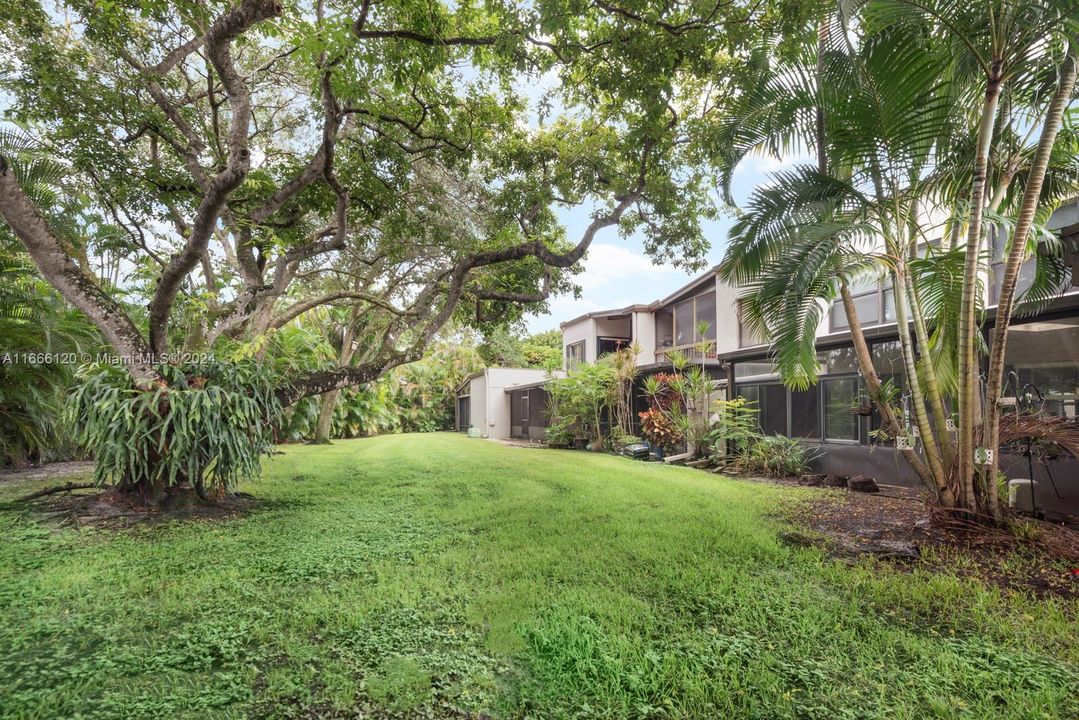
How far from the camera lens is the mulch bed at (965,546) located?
3.87 meters

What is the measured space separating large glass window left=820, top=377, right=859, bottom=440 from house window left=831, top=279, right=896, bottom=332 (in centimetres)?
114

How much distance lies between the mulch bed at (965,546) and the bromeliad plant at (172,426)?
593cm

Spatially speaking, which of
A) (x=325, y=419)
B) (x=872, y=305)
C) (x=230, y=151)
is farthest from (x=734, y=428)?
(x=325, y=419)

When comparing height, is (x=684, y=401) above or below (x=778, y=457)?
above

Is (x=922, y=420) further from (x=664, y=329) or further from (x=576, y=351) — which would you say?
(x=576, y=351)

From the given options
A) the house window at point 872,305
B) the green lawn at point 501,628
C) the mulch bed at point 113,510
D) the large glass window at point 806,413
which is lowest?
A: the green lawn at point 501,628

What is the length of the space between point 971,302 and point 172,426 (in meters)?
7.85

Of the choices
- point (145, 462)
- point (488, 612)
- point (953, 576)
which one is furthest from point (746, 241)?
point (145, 462)

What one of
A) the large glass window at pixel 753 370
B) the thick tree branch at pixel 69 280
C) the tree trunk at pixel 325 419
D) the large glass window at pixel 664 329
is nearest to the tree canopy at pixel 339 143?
the thick tree branch at pixel 69 280

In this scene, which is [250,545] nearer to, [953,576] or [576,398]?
[953,576]

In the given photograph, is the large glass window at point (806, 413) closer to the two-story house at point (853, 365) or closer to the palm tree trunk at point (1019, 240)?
the two-story house at point (853, 365)

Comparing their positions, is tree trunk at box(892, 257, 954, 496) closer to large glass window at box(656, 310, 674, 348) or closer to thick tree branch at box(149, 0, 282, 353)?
thick tree branch at box(149, 0, 282, 353)

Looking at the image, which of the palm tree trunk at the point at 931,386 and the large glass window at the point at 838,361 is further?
the large glass window at the point at 838,361

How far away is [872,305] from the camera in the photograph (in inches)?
385
